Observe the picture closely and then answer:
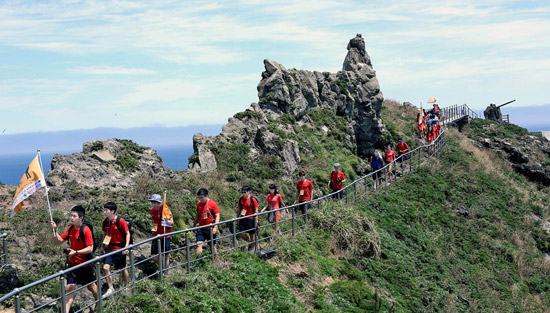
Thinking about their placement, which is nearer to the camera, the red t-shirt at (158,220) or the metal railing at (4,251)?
the metal railing at (4,251)

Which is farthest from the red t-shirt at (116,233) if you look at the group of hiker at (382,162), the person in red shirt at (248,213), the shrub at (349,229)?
the group of hiker at (382,162)

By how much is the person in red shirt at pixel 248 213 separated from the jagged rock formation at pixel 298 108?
7.64 metres

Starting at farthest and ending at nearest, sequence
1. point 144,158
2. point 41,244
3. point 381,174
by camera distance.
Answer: point 381,174, point 144,158, point 41,244

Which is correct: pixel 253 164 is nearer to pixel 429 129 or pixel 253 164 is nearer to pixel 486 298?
pixel 486 298

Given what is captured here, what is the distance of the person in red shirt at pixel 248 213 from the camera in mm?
13188

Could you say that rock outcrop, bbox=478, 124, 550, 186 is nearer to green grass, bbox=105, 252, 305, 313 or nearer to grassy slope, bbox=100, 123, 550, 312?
grassy slope, bbox=100, 123, 550, 312

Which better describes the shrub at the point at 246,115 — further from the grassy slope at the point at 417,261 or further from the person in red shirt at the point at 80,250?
the person in red shirt at the point at 80,250

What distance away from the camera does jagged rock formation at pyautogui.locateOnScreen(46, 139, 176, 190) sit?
16047 mm

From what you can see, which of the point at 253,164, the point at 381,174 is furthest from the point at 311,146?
the point at 253,164

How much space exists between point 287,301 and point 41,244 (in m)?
5.79

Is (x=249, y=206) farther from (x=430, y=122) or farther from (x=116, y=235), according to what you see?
(x=430, y=122)

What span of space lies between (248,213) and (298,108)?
57.4 feet

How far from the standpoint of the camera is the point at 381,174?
26125 mm

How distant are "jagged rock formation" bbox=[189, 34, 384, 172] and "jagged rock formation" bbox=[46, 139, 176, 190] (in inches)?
93.3
